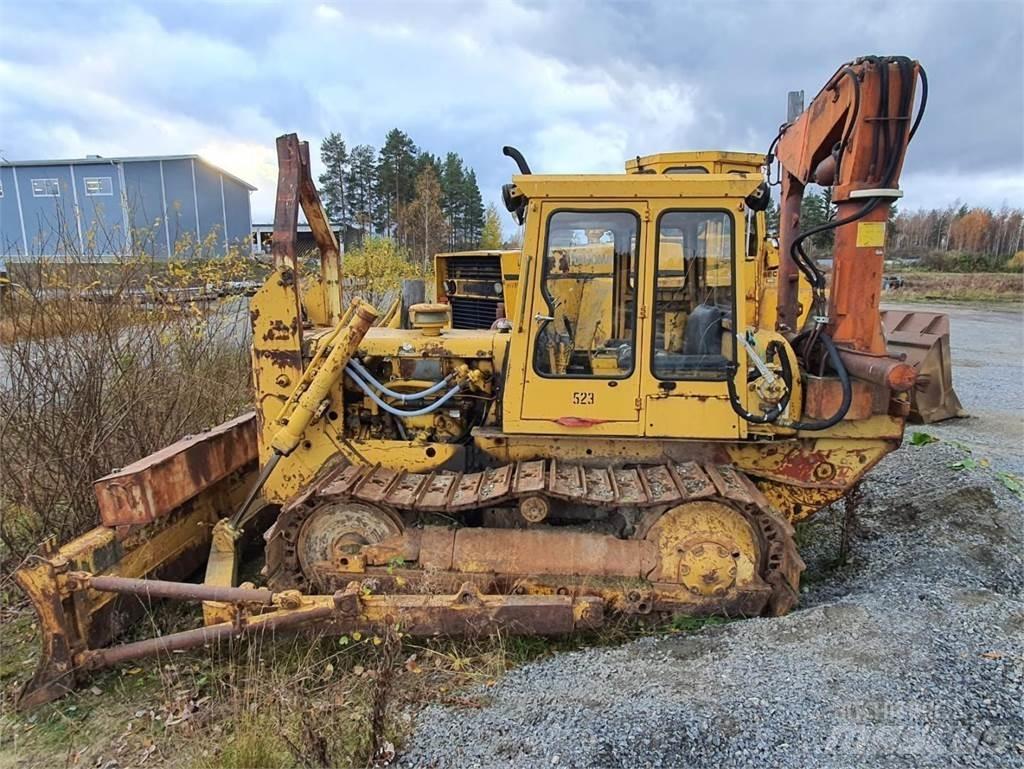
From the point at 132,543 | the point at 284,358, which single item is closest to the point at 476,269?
the point at 284,358

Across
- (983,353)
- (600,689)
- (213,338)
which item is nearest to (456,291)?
(213,338)

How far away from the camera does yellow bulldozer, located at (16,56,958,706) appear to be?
145 inches

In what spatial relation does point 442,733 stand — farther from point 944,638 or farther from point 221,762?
point 944,638

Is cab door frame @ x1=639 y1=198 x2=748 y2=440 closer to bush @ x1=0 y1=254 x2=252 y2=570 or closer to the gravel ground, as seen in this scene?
the gravel ground

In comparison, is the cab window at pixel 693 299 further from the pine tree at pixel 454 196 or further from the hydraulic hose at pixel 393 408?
the pine tree at pixel 454 196

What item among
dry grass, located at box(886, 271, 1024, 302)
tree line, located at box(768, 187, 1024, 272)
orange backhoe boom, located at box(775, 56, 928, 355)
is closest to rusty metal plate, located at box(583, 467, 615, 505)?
orange backhoe boom, located at box(775, 56, 928, 355)

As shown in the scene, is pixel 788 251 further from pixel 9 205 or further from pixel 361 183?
pixel 361 183

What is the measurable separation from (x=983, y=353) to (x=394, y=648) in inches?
697

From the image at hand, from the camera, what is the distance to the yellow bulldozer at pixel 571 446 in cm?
367

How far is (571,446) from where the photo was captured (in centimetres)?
419

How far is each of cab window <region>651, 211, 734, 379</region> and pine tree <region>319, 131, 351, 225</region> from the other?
44.6 m

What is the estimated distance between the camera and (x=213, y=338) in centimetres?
667

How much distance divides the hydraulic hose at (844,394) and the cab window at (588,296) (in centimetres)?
114

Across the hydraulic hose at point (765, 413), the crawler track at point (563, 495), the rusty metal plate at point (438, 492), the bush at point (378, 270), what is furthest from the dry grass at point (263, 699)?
the bush at point (378, 270)
